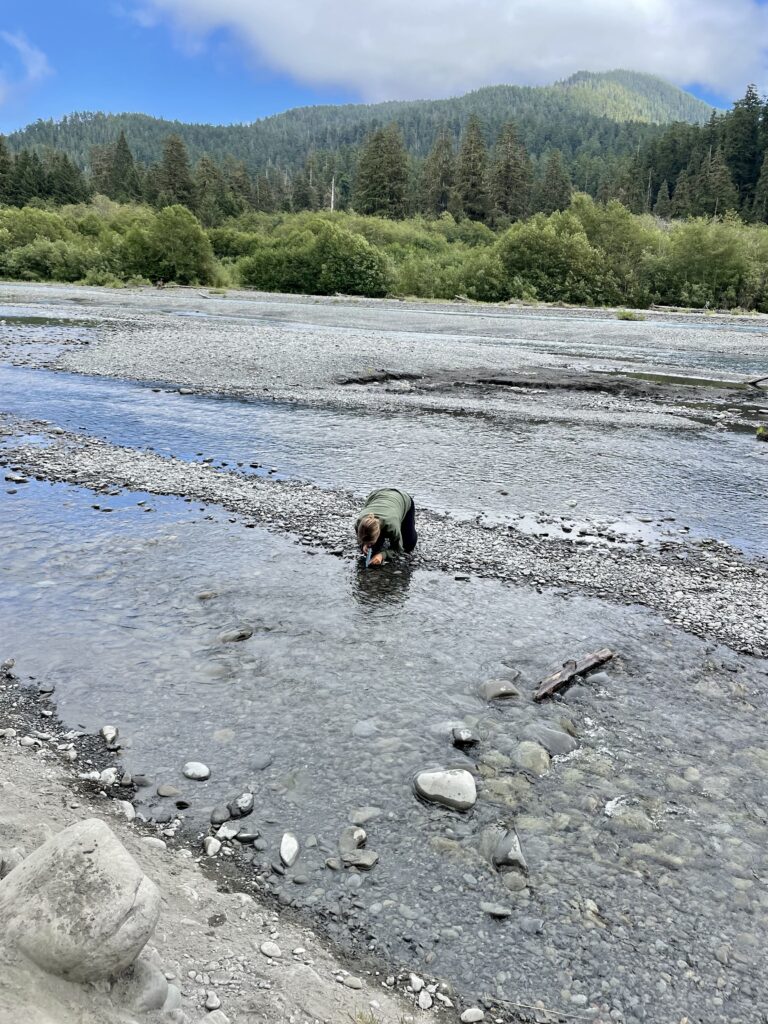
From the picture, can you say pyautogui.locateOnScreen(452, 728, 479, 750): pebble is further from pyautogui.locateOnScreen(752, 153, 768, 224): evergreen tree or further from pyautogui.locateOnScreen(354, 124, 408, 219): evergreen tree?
pyautogui.locateOnScreen(354, 124, 408, 219): evergreen tree

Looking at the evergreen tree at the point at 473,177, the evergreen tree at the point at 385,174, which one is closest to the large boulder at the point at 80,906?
the evergreen tree at the point at 385,174

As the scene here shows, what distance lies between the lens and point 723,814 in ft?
15.5

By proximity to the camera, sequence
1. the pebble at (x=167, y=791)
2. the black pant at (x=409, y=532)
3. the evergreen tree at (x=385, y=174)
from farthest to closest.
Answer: the evergreen tree at (x=385, y=174)
the black pant at (x=409, y=532)
the pebble at (x=167, y=791)

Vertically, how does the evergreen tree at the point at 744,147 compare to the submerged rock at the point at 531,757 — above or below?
above

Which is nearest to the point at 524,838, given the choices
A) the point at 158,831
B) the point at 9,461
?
the point at 158,831

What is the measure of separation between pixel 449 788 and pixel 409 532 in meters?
4.47

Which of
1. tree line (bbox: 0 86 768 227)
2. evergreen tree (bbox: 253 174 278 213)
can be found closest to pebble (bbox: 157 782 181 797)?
tree line (bbox: 0 86 768 227)

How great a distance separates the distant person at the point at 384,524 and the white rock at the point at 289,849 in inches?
169

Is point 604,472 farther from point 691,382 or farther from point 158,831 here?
point 691,382

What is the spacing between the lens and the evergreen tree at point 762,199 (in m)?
107

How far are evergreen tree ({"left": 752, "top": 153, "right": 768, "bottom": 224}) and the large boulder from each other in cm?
12586

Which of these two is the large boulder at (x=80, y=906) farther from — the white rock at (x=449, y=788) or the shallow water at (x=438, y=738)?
the white rock at (x=449, y=788)

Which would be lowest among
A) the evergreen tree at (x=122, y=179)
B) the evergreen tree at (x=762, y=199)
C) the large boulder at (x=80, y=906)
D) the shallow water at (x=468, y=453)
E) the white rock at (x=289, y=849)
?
the white rock at (x=289, y=849)

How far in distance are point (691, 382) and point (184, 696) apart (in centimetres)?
2340
